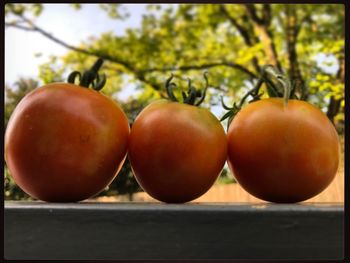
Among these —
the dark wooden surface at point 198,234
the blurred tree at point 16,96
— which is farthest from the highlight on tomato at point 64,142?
the blurred tree at point 16,96

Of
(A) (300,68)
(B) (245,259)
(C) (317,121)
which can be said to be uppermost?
(A) (300,68)

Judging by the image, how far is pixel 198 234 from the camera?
0.44m

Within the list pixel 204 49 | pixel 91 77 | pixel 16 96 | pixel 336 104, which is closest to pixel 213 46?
pixel 204 49

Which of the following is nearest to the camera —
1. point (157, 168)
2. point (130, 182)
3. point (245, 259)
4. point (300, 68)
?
point (245, 259)

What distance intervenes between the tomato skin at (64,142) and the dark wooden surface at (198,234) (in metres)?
0.10

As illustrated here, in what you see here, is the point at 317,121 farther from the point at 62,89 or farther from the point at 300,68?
the point at 300,68

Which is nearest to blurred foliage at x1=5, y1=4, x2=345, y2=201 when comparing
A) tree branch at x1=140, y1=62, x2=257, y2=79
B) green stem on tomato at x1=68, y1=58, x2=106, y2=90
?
tree branch at x1=140, y1=62, x2=257, y2=79

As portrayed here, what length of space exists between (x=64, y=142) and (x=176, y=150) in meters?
0.12

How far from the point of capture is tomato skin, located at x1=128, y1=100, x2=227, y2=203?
1.76 ft

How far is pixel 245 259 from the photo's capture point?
1.44ft

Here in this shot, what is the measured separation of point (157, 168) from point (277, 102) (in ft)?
0.53

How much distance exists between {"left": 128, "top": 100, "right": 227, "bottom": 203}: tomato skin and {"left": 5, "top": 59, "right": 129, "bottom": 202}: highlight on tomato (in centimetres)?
3

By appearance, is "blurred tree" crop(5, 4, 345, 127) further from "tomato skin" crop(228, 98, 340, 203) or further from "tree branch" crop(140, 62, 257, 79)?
"tomato skin" crop(228, 98, 340, 203)
